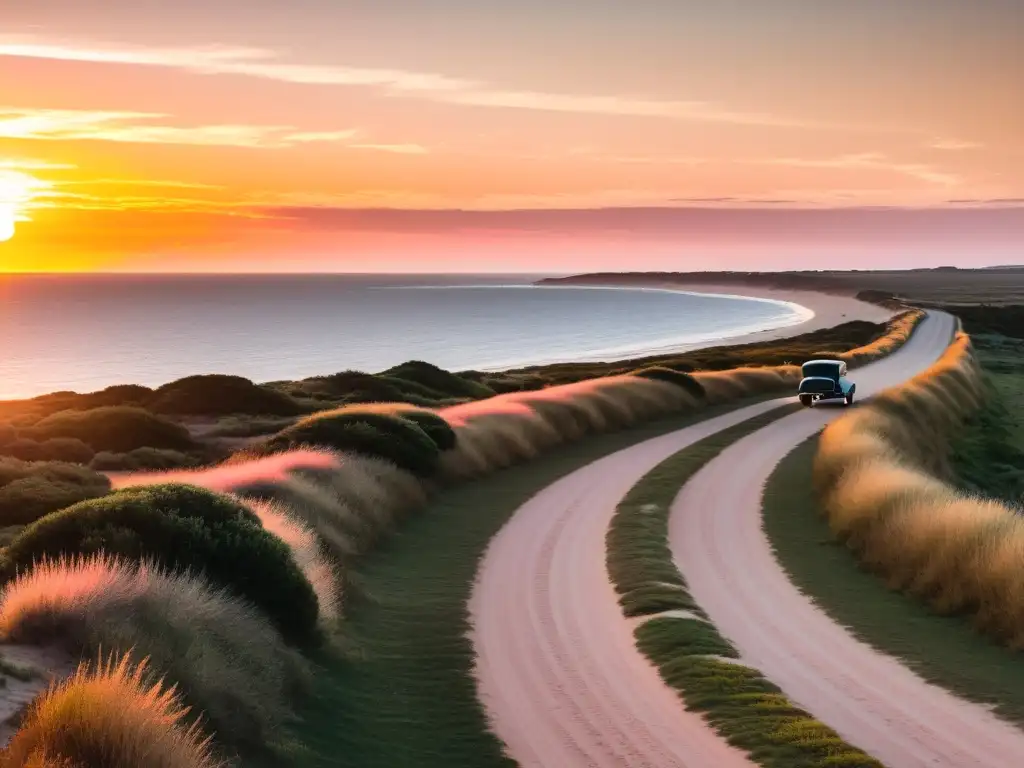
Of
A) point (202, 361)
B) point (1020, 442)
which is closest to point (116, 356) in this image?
point (202, 361)

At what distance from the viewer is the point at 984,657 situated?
55.5 feet

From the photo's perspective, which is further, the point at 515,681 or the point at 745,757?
the point at 515,681

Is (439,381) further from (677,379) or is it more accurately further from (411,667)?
(411,667)

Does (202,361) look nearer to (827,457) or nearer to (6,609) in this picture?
(827,457)

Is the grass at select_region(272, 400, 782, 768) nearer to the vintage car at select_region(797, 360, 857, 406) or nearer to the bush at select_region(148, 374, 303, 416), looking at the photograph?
the vintage car at select_region(797, 360, 857, 406)

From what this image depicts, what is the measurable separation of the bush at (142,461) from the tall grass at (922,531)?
24.6 metres

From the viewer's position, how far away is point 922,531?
22.0m

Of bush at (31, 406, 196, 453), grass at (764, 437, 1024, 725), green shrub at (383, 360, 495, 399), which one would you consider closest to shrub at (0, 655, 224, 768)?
grass at (764, 437, 1024, 725)

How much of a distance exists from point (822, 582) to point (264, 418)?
40454mm

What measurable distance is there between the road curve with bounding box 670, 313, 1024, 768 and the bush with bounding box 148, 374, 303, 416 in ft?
113

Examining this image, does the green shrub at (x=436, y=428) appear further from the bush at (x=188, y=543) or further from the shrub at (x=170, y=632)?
the shrub at (x=170, y=632)

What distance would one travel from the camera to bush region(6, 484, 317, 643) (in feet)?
48.6

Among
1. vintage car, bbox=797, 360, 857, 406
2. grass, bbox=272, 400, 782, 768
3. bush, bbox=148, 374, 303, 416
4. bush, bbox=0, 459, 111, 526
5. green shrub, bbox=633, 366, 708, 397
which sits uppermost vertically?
vintage car, bbox=797, 360, 857, 406

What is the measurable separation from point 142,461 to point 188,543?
27766mm
